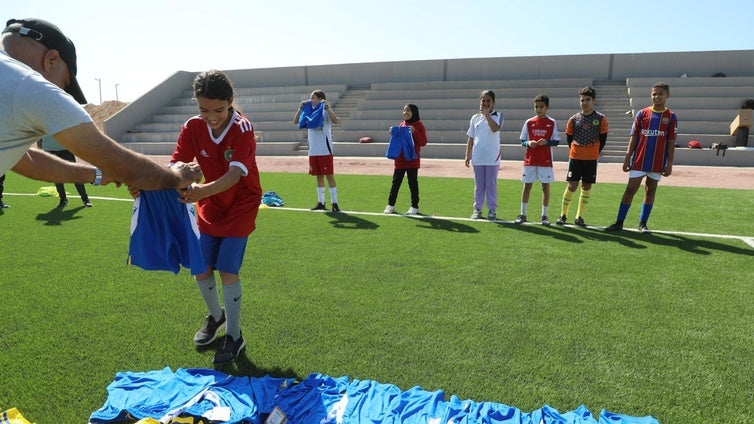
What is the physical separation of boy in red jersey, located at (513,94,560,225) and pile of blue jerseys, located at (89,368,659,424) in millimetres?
4947

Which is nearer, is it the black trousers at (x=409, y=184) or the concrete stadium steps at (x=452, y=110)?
the black trousers at (x=409, y=184)

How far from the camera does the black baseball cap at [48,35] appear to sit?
5.77ft

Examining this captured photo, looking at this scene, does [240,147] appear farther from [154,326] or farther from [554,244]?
[554,244]

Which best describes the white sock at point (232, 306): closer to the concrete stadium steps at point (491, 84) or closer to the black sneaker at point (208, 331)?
the black sneaker at point (208, 331)

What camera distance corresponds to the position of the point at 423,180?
12.3m

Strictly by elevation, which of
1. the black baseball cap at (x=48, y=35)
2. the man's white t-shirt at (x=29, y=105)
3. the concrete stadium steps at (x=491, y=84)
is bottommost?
the man's white t-shirt at (x=29, y=105)

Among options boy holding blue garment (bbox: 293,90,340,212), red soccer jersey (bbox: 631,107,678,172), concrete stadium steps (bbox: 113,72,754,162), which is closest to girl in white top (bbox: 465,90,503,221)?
red soccer jersey (bbox: 631,107,678,172)

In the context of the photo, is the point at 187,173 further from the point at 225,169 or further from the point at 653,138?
the point at 653,138

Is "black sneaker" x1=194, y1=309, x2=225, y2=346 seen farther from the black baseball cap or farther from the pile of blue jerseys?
the black baseball cap

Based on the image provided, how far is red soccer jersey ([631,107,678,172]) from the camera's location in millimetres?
6207

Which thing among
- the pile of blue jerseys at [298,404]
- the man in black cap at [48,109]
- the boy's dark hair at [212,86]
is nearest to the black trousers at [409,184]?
the boy's dark hair at [212,86]

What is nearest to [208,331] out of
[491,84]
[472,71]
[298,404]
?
[298,404]

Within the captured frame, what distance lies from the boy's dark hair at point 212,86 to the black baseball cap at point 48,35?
81cm

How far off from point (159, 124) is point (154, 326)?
24325mm
